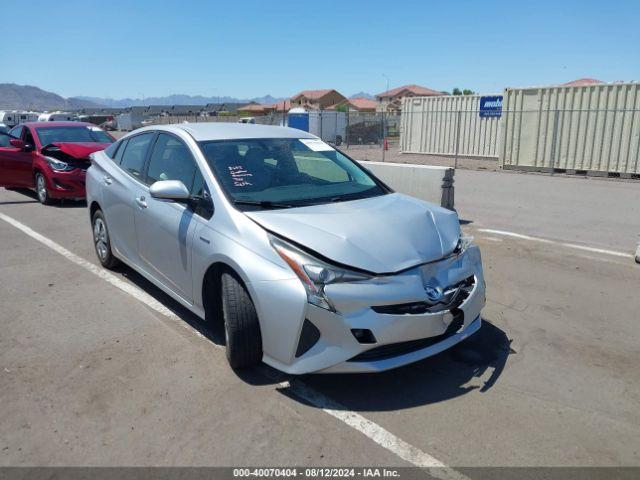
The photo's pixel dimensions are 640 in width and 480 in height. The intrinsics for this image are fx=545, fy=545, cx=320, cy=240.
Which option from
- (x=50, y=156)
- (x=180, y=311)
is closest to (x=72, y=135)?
(x=50, y=156)

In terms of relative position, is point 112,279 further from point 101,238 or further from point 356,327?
point 356,327

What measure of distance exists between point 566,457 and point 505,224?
645 cm

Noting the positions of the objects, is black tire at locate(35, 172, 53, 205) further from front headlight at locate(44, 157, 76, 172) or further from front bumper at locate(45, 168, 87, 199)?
front headlight at locate(44, 157, 76, 172)

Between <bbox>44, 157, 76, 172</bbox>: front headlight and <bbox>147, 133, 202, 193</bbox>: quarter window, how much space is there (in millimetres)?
6146

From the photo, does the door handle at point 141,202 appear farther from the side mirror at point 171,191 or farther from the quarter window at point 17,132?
the quarter window at point 17,132

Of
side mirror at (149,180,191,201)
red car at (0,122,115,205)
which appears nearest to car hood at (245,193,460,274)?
side mirror at (149,180,191,201)

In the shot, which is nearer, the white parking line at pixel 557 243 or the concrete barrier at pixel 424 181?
the white parking line at pixel 557 243

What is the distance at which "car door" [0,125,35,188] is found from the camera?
10.9 metres

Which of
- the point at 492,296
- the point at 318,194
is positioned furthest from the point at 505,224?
the point at 318,194

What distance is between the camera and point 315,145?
5027 millimetres

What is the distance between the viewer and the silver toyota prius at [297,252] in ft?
10.5

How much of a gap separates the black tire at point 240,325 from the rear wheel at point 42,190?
27.0ft

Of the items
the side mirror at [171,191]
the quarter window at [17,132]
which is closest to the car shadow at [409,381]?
the side mirror at [171,191]

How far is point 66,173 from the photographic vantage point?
10164 millimetres
